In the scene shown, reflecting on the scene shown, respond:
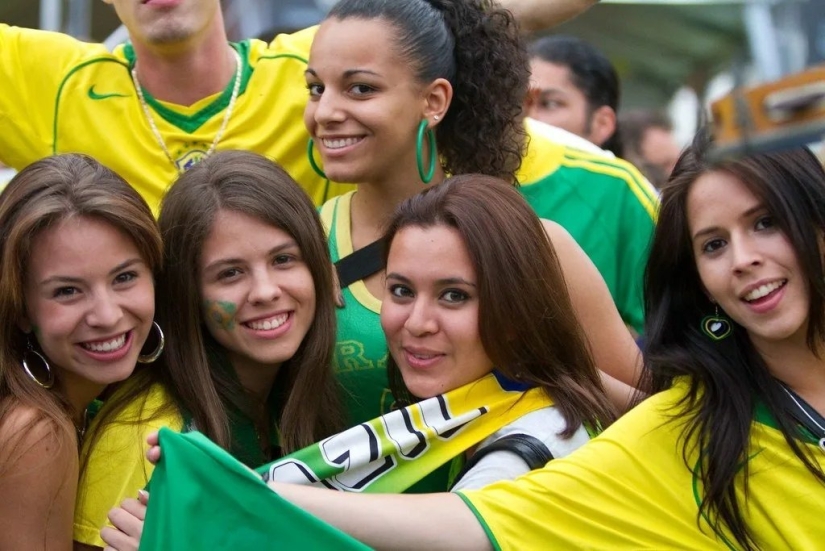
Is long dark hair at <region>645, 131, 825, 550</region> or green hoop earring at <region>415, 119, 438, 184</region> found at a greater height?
green hoop earring at <region>415, 119, 438, 184</region>

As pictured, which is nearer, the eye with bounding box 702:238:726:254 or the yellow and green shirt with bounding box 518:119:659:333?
the eye with bounding box 702:238:726:254

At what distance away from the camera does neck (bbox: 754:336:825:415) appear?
3125 millimetres

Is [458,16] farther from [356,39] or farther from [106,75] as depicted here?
[106,75]

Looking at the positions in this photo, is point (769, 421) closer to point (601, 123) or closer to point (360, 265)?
point (360, 265)

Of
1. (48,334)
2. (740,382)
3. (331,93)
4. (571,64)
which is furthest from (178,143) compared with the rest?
(571,64)

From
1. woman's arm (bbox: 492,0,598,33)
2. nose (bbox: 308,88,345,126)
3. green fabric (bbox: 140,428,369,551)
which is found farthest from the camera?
woman's arm (bbox: 492,0,598,33)

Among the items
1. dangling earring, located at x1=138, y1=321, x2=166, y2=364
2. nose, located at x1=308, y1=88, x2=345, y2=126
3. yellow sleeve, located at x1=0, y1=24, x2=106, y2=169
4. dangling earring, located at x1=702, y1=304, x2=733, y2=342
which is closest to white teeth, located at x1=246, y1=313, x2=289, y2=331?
dangling earring, located at x1=138, y1=321, x2=166, y2=364

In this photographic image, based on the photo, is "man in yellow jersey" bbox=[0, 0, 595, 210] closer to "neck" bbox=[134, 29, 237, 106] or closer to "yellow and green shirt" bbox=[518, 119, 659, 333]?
"neck" bbox=[134, 29, 237, 106]

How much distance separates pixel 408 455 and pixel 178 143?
1.62 m

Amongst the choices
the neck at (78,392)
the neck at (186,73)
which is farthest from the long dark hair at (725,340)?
the neck at (186,73)

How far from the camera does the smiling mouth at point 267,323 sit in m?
3.58

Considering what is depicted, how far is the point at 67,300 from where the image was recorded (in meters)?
3.35

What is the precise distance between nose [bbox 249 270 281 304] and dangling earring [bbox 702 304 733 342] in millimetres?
1053

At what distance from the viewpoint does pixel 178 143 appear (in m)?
4.47
